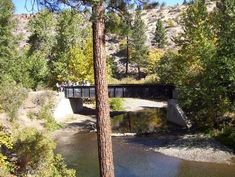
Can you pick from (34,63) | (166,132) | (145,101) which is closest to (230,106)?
(166,132)

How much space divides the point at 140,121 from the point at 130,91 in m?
6.49

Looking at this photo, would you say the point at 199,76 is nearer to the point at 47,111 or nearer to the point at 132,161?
the point at 132,161

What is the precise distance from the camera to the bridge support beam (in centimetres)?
6025

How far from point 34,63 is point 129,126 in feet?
76.0

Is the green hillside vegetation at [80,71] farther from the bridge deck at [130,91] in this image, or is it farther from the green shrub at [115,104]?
the bridge deck at [130,91]

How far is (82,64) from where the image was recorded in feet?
216

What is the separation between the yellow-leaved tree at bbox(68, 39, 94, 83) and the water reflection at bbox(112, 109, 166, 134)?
10.1m

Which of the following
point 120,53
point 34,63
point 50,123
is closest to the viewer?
A: point 50,123

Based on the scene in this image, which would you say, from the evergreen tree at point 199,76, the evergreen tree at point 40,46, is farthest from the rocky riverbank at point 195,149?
the evergreen tree at point 40,46

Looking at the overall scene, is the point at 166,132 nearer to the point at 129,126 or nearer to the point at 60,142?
the point at 129,126

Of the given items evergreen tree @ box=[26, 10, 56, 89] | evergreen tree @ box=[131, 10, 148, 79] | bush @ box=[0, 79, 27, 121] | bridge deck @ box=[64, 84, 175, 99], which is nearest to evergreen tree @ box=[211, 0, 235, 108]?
bridge deck @ box=[64, 84, 175, 99]

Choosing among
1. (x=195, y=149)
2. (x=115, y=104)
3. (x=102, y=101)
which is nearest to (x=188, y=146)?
(x=195, y=149)

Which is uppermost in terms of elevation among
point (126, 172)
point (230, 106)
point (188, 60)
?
point (188, 60)

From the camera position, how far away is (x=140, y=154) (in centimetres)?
3634
